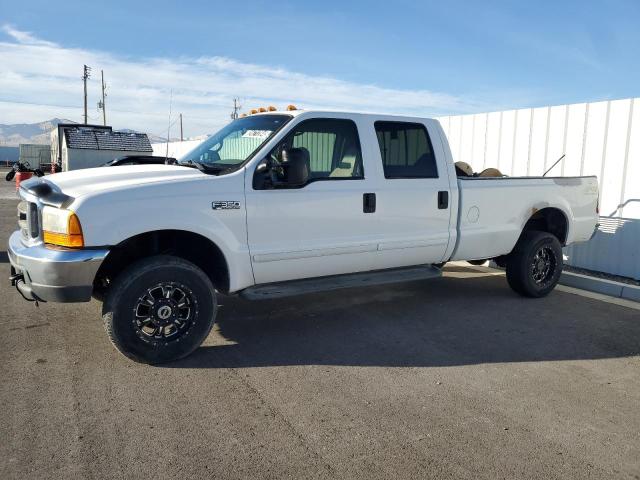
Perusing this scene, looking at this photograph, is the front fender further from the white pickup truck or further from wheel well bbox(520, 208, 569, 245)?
wheel well bbox(520, 208, 569, 245)

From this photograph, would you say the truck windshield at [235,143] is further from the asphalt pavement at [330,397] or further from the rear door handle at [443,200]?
the rear door handle at [443,200]

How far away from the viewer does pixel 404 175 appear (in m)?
5.42

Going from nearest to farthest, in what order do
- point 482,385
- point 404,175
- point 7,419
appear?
point 7,419
point 482,385
point 404,175

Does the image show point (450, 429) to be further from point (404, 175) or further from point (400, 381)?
point (404, 175)

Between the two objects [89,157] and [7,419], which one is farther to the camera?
[89,157]

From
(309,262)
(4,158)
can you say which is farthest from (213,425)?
(4,158)

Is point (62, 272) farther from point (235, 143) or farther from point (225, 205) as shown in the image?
point (235, 143)

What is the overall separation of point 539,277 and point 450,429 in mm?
3764

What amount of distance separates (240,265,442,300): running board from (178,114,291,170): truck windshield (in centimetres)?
107

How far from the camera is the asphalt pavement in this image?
297 cm

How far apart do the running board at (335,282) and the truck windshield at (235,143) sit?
107 cm

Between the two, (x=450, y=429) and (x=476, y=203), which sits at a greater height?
(x=476, y=203)

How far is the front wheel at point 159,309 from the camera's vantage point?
4.06 metres

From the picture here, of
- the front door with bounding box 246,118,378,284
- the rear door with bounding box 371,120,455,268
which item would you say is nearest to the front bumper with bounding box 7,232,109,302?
the front door with bounding box 246,118,378,284
